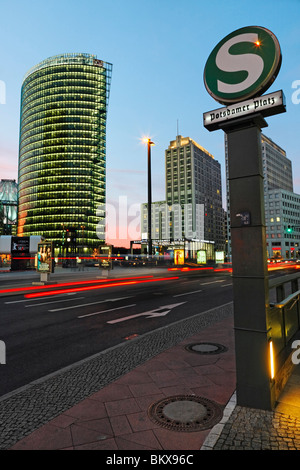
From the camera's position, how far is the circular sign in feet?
11.8

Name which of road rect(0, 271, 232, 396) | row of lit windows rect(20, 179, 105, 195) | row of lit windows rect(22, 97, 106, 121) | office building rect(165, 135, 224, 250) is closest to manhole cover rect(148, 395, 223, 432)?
road rect(0, 271, 232, 396)

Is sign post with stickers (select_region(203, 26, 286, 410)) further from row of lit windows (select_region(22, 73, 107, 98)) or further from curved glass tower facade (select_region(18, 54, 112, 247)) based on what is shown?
row of lit windows (select_region(22, 73, 107, 98))

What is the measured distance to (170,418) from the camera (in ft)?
10.9

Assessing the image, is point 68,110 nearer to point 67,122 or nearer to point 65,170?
point 67,122

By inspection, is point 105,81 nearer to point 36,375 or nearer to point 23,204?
point 23,204

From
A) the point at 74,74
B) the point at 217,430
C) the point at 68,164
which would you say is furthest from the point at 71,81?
the point at 217,430

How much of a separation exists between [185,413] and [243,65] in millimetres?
4570

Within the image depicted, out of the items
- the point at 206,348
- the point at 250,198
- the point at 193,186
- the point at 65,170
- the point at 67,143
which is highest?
the point at 67,143

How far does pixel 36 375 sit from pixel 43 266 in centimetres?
1397

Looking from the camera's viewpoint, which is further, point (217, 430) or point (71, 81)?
point (71, 81)

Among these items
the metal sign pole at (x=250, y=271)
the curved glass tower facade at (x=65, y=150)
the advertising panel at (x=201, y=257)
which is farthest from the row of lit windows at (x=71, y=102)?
the metal sign pole at (x=250, y=271)

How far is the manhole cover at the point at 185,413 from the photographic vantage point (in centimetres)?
319

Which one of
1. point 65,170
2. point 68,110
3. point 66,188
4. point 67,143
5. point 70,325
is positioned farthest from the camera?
point 68,110
